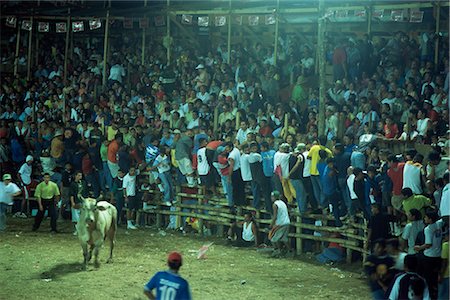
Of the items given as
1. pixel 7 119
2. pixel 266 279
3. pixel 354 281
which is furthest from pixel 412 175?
pixel 7 119

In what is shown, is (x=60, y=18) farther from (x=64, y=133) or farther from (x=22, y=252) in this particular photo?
(x=22, y=252)

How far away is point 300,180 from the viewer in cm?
2031

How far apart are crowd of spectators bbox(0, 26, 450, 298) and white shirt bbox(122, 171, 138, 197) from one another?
32 mm

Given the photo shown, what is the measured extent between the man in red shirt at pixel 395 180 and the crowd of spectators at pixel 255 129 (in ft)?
0.10

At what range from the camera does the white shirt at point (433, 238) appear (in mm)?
14992

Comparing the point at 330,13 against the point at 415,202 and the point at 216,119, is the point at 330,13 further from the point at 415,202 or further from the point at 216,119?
the point at 415,202

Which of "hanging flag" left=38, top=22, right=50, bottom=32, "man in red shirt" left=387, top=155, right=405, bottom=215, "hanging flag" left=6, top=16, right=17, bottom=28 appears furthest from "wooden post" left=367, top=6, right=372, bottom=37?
"hanging flag" left=6, top=16, right=17, bottom=28

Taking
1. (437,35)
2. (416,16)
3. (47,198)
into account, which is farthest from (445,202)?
(47,198)

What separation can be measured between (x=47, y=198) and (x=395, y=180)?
33.6 feet

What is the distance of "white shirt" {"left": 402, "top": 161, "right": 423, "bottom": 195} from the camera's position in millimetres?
17188

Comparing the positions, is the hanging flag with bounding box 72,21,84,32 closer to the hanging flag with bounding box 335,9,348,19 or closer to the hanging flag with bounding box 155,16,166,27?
→ the hanging flag with bounding box 155,16,166,27

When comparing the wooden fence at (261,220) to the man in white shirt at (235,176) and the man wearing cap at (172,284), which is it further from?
the man wearing cap at (172,284)

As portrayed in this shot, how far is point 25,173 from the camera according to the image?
87.5ft

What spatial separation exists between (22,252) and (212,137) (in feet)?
18.9
